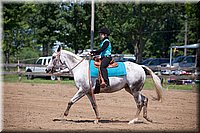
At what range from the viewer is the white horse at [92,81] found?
10.0 metres

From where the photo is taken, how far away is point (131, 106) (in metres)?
13.6

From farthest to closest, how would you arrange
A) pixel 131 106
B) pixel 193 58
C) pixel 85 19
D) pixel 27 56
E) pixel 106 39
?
pixel 27 56
pixel 85 19
pixel 193 58
pixel 131 106
pixel 106 39

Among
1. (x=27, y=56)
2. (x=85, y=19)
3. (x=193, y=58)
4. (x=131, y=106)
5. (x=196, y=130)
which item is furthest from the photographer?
(x=27, y=56)

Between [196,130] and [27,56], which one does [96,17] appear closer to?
[27,56]

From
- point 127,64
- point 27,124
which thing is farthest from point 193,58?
point 27,124

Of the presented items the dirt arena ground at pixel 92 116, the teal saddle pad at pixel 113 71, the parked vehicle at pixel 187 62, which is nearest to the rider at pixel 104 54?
the teal saddle pad at pixel 113 71

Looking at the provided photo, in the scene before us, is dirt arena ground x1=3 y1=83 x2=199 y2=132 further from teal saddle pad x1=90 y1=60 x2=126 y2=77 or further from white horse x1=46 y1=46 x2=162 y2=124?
teal saddle pad x1=90 y1=60 x2=126 y2=77

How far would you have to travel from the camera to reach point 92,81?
10.1 m

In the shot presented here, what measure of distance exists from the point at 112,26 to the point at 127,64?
27194mm

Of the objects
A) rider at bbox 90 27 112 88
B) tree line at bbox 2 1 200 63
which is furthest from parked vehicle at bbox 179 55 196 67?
rider at bbox 90 27 112 88

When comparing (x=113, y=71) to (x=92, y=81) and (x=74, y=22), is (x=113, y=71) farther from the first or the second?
(x=74, y=22)

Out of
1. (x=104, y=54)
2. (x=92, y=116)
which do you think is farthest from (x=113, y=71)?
(x=92, y=116)

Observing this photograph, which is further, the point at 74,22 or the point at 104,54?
the point at 74,22

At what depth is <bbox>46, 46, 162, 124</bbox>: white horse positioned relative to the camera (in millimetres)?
10039
